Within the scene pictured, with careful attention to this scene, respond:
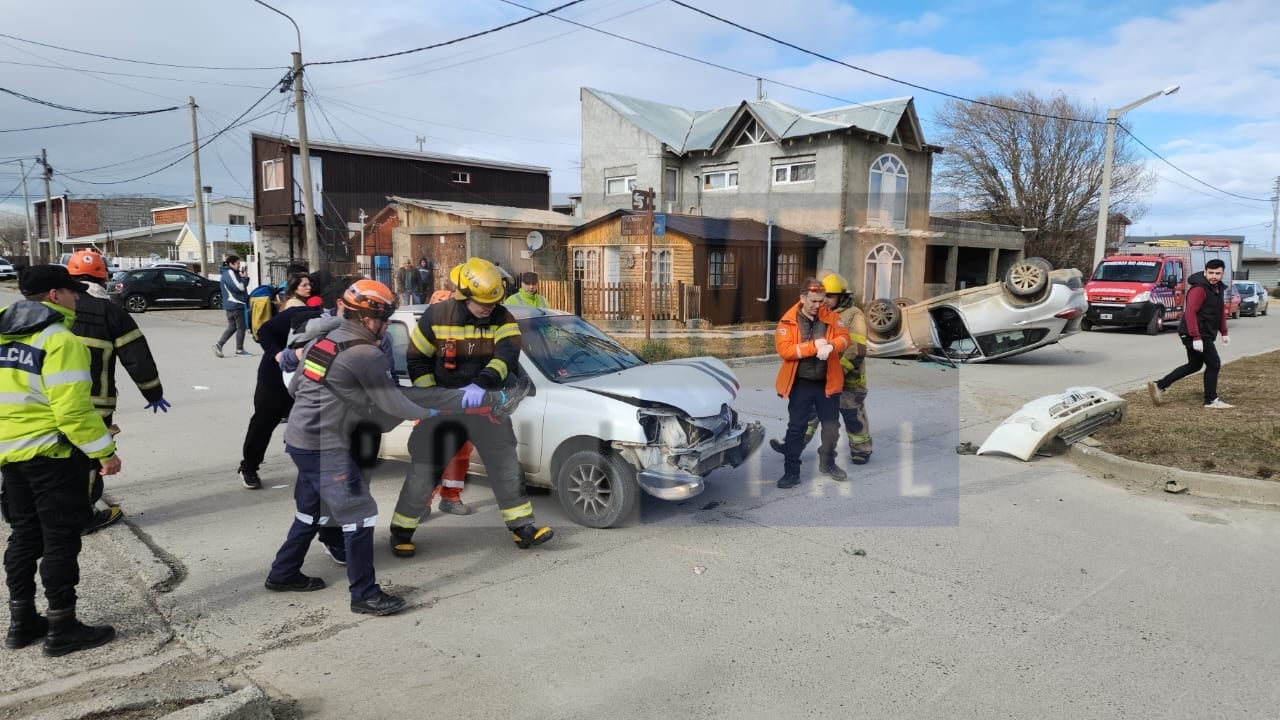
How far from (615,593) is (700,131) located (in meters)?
27.0

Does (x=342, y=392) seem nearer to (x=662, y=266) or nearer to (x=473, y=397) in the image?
(x=473, y=397)

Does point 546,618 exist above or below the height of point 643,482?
below

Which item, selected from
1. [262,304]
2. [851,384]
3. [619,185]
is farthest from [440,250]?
[851,384]

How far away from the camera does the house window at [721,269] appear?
21547 mm

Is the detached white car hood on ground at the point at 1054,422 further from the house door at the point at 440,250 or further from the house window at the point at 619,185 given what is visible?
the house window at the point at 619,185

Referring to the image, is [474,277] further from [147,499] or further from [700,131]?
[700,131]

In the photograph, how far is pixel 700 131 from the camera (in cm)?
2945

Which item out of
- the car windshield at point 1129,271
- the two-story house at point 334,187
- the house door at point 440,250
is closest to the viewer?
the car windshield at point 1129,271

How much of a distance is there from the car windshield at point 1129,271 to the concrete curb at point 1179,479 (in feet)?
55.8

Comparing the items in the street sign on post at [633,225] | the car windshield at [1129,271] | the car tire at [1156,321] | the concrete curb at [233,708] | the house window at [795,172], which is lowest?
the concrete curb at [233,708]

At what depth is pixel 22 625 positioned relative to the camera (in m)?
3.61

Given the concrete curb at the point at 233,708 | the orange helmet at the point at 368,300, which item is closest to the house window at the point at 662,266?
the orange helmet at the point at 368,300

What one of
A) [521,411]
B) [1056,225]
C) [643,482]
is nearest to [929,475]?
[643,482]

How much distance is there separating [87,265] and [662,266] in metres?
17.6
